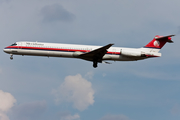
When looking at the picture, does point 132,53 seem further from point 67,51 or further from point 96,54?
point 67,51

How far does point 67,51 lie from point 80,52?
1.92m

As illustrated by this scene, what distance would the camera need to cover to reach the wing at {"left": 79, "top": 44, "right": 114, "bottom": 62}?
125 ft

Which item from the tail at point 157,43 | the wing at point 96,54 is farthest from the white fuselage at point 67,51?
the tail at point 157,43

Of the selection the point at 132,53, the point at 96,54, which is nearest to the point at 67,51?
the point at 96,54

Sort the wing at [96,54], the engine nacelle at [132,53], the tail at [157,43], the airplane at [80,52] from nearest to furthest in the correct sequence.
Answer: the wing at [96,54] → the airplane at [80,52] → the engine nacelle at [132,53] → the tail at [157,43]

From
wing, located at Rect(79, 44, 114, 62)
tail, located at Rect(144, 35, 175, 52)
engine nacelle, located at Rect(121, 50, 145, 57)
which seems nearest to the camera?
wing, located at Rect(79, 44, 114, 62)

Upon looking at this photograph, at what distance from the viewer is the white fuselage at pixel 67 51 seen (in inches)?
1549

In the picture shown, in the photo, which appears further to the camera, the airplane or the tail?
the tail

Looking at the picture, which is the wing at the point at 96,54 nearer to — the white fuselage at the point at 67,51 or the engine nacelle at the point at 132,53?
the white fuselage at the point at 67,51

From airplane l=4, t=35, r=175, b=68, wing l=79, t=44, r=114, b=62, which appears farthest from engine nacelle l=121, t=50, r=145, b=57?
wing l=79, t=44, r=114, b=62

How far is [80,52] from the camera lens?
39.5 metres

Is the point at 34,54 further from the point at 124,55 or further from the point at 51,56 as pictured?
the point at 124,55

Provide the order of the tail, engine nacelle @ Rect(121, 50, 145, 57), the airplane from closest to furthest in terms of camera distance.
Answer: the airplane, engine nacelle @ Rect(121, 50, 145, 57), the tail

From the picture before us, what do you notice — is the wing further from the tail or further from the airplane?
the tail
